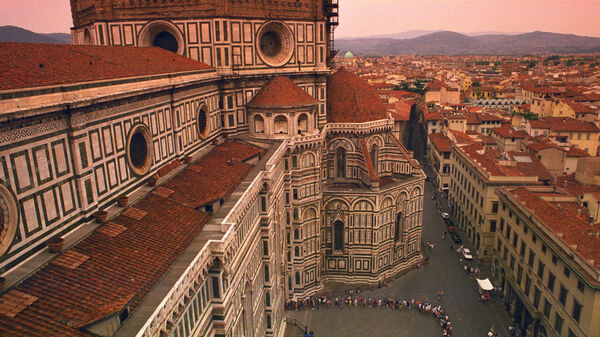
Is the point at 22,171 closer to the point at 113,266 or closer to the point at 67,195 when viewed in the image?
the point at 67,195

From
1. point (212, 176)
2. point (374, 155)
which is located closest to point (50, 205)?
point (212, 176)

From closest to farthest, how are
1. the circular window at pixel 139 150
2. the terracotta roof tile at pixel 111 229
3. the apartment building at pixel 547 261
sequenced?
the terracotta roof tile at pixel 111 229, the circular window at pixel 139 150, the apartment building at pixel 547 261

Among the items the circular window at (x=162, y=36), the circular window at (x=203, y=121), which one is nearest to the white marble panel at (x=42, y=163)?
the circular window at (x=203, y=121)

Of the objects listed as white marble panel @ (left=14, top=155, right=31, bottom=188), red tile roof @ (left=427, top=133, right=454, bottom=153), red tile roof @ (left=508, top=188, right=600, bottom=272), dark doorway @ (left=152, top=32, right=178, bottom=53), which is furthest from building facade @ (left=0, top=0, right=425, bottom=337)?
red tile roof @ (left=427, top=133, right=454, bottom=153)

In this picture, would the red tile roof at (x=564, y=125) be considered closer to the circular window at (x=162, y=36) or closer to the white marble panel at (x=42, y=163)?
the circular window at (x=162, y=36)

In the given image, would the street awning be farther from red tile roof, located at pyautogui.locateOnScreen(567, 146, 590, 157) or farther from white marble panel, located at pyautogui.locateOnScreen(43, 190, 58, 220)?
white marble panel, located at pyautogui.locateOnScreen(43, 190, 58, 220)
